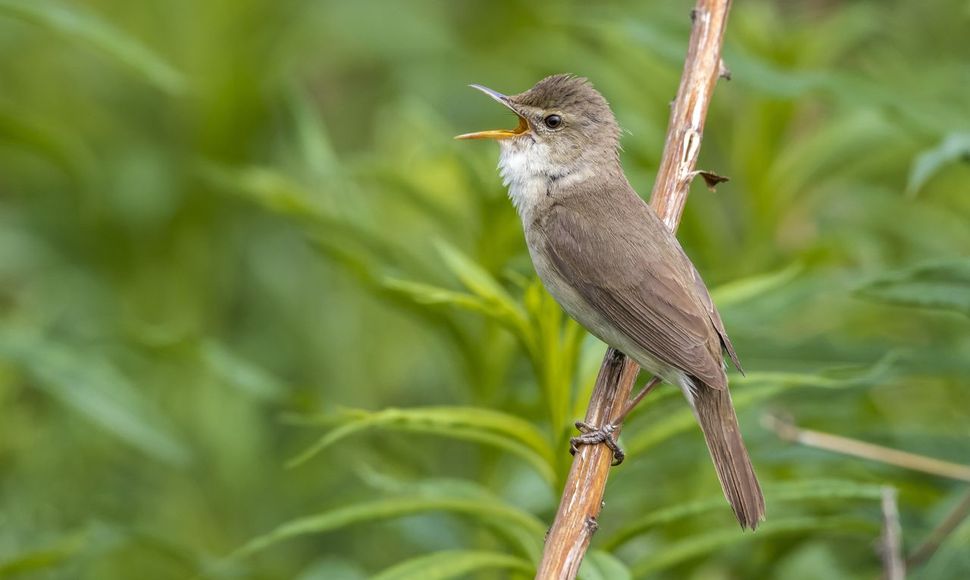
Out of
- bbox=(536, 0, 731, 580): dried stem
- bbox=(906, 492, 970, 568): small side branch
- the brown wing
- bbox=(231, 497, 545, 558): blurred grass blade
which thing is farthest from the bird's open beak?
bbox=(906, 492, 970, 568): small side branch

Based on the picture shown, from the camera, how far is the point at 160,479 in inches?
218

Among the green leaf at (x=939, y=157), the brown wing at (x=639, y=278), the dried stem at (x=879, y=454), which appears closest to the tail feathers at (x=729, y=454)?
the brown wing at (x=639, y=278)

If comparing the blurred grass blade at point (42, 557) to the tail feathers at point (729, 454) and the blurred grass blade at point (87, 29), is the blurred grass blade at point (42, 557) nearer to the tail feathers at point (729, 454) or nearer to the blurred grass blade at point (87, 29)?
the blurred grass blade at point (87, 29)

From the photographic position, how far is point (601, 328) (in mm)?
3705

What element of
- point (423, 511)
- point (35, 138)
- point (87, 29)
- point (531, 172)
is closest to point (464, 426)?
point (423, 511)

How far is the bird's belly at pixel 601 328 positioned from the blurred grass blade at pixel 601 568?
0.72m

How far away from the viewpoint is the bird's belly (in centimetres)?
368

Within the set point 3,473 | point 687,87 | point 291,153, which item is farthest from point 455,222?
point 291,153

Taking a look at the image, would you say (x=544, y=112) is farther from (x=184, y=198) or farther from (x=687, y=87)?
(x=184, y=198)

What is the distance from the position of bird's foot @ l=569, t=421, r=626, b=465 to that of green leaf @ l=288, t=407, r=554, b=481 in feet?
0.40

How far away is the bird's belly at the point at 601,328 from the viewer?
3.68m

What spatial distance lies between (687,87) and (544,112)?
0.82m

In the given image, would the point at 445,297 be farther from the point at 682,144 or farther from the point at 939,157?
the point at 939,157

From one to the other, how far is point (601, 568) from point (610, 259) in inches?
46.1
